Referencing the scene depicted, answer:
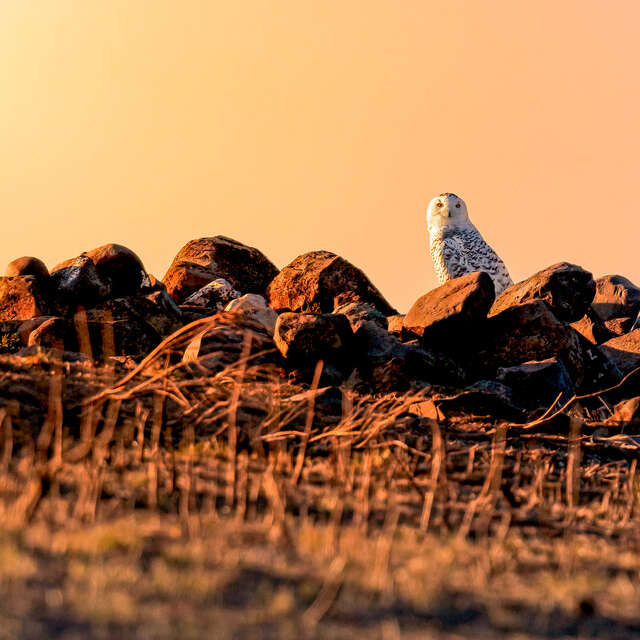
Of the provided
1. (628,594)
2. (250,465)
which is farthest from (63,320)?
(628,594)

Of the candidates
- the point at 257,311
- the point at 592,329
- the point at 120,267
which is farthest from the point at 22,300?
the point at 592,329

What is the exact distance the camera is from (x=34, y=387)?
6.38 meters

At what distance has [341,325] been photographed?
33.1ft

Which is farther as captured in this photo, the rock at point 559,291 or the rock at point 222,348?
the rock at point 559,291

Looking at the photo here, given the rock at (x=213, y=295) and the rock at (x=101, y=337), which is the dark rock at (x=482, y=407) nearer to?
the rock at (x=101, y=337)

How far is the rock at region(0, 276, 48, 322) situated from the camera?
41.2ft

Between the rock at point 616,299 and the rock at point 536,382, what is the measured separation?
9347 mm

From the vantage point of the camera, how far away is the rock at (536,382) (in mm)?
10000

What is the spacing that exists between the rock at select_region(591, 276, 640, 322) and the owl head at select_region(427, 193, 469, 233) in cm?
561

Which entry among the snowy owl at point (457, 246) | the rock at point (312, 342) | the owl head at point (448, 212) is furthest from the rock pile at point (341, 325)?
the owl head at point (448, 212)

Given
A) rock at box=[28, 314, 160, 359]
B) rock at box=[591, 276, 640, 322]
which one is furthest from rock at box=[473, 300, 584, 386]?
rock at box=[591, 276, 640, 322]

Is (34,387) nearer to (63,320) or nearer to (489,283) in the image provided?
(63,320)

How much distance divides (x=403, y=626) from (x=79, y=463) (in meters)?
2.78

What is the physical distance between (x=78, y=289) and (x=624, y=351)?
8681mm
